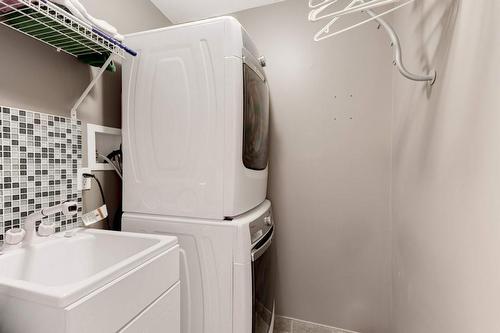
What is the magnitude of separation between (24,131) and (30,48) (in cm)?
39

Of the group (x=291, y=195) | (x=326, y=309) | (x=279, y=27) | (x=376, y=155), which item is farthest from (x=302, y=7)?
(x=326, y=309)

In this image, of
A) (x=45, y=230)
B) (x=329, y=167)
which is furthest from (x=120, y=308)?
(x=329, y=167)

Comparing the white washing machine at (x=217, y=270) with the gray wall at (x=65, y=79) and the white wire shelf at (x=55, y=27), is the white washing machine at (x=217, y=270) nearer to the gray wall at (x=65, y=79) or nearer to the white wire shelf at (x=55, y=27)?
the gray wall at (x=65, y=79)

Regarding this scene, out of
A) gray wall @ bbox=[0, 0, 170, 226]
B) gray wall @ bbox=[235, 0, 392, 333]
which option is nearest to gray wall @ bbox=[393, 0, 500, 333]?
gray wall @ bbox=[235, 0, 392, 333]

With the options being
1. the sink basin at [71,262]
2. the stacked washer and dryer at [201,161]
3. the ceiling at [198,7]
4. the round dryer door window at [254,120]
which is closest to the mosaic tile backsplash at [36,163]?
the sink basin at [71,262]

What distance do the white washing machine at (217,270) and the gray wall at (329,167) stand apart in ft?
2.46

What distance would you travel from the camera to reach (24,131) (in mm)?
1045

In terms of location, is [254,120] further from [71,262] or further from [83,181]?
[71,262]

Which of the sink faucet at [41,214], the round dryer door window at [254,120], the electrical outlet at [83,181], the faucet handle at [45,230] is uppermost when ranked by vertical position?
the round dryer door window at [254,120]

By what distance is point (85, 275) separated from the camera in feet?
3.59

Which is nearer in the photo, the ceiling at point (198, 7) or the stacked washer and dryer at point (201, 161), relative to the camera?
the stacked washer and dryer at point (201, 161)

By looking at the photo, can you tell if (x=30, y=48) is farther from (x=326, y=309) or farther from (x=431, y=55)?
(x=326, y=309)

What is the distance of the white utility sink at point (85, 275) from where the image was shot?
0.62 m

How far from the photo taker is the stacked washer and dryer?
3.99ft
